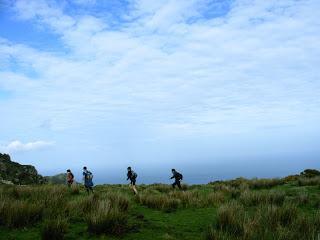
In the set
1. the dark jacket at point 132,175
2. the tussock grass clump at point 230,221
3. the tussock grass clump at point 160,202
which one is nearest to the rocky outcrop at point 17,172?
the dark jacket at point 132,175

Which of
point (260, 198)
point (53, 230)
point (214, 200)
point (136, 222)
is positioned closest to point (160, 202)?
point (214, 200)

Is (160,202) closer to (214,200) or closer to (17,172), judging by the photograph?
(214,200)

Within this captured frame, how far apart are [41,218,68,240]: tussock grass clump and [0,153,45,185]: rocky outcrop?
2344 cm

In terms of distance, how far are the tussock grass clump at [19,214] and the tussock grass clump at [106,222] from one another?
156cm

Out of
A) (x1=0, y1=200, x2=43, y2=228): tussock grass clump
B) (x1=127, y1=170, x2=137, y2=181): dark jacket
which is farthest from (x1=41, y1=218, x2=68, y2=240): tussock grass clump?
(x1=127, y1=170, x2=137, y2=181): dark jacket

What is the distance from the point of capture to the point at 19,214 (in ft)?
32.6

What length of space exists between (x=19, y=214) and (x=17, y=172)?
85.2 ft

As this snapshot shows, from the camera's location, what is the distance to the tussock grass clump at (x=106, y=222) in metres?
9.37

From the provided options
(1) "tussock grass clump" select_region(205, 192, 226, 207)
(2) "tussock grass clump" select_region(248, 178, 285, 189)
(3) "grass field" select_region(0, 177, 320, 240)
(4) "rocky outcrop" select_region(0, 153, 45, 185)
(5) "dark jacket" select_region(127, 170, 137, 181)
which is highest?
(4) "rocky outcrop" select_region(0, 153, 45, 185)

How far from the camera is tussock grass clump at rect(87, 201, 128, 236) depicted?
937 centimetres

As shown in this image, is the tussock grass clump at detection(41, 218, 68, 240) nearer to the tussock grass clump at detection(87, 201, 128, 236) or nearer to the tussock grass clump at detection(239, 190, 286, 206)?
the tussock grass clump at detection(87, 201, 128, 236)

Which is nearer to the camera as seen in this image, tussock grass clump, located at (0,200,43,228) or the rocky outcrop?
tussock grass clump, located at (0,200,43,228)

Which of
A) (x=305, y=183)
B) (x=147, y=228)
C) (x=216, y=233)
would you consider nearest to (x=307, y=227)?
(x=216, y=233)

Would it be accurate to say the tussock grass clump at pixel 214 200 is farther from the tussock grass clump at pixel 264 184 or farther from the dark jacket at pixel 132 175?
the tussock grass clump at pixel 264 184
